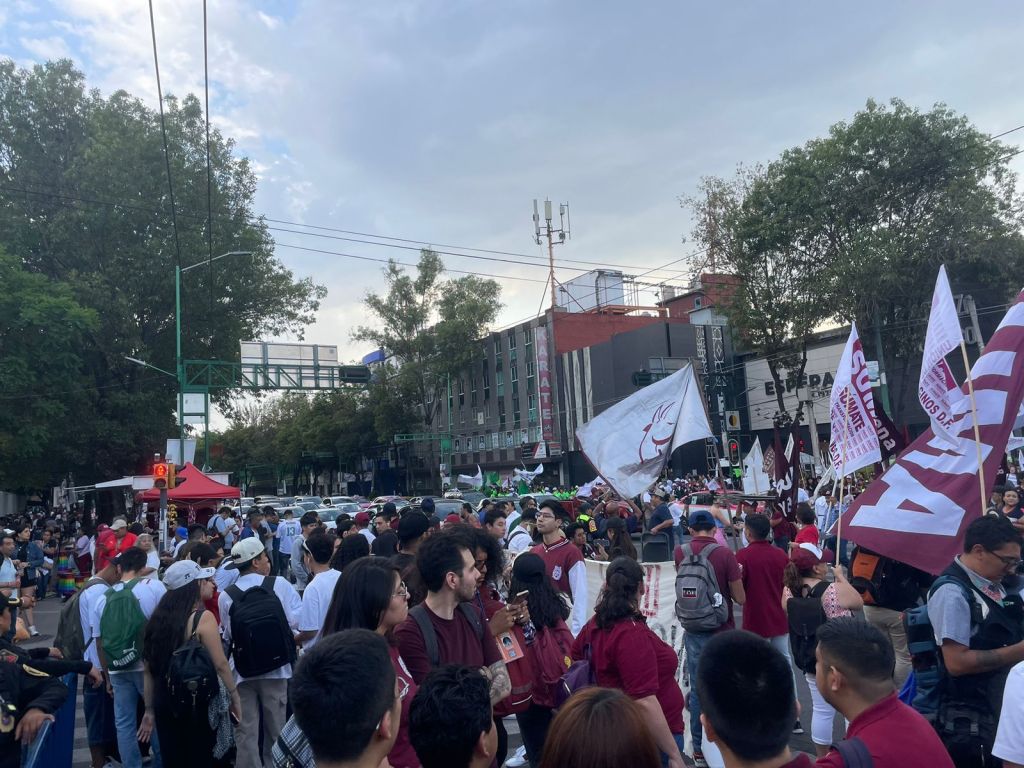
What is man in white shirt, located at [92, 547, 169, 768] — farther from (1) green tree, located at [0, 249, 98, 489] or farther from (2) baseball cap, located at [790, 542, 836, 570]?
(1) green tree, located at [0, 249, 98, 489]

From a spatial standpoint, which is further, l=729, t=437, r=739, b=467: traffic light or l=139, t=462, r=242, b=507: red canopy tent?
l=729, t=437, r=739, b=467: traffic light

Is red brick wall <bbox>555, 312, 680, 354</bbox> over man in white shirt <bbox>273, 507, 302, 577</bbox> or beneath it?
over

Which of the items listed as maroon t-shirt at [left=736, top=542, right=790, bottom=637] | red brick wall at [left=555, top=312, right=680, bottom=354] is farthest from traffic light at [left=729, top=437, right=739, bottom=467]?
maroon t-shirt at [left=736, top=542, right=790, bottom=637]

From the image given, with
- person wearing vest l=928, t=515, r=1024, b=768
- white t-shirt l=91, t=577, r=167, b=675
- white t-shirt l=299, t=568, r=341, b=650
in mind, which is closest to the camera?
person wearing vest l=928, t=515, r=1024, b=768

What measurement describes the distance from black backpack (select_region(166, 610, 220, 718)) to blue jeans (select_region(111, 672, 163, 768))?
1621 millimetres

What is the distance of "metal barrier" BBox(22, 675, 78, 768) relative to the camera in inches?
163

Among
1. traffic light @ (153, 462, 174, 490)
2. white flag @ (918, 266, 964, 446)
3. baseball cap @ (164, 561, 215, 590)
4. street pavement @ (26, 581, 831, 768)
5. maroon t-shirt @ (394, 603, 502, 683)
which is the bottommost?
street pavement @ (26, 581, 831, 768)

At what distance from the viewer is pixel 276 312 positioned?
34.2m

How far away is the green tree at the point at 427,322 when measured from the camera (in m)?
55.3

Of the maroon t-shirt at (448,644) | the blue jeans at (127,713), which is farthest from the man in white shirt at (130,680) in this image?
the maroon t-shirt at (448,644)

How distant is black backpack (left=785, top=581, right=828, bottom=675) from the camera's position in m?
5.52

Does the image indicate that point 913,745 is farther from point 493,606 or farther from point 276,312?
point 276,312

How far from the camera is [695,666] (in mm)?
5957

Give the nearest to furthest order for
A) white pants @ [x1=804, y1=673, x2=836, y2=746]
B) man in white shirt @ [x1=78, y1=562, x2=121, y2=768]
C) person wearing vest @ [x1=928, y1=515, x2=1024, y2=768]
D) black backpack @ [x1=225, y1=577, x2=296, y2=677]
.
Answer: person wearing vest @ [x1=928, y1=515, x2=1024, y2=768], black backpack @ [x1=225, y1=577, x2=296, y2=677], white pants @ [x1=804, y1=673, x2=836, y2=746], man in white shirt @ [x1=78, y1=562, x2=121, y2=768]
